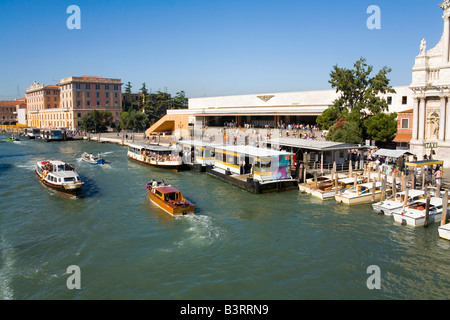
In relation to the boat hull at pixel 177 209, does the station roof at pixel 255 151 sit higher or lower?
higher

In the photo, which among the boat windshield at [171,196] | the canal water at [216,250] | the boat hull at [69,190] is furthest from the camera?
the boat hull at [69,190]

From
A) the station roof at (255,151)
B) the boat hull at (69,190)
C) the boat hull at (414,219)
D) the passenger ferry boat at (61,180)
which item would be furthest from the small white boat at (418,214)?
the passenger ferry boat at (61,180)

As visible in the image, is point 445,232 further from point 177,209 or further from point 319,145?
point 177,209

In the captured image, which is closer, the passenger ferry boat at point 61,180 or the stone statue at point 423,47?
the passenger ferry boat at point 61,180

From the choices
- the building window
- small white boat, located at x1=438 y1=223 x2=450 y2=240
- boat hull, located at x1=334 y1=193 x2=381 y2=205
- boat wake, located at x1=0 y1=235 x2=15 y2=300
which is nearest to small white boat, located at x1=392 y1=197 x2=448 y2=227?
small white boat, located at x1=438 y1=223 x2=450 y2=240

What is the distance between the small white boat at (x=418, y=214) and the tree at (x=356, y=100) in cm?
1550

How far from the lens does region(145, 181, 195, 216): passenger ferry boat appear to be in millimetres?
21203

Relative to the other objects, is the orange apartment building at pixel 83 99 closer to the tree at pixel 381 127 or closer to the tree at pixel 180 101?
the tree at pixel 180 101

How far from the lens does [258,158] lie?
28.5m

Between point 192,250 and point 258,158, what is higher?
point 258,158

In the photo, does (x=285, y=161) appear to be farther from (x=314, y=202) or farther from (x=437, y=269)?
(x=437, y=269)

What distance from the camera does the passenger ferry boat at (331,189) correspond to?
25703mm
